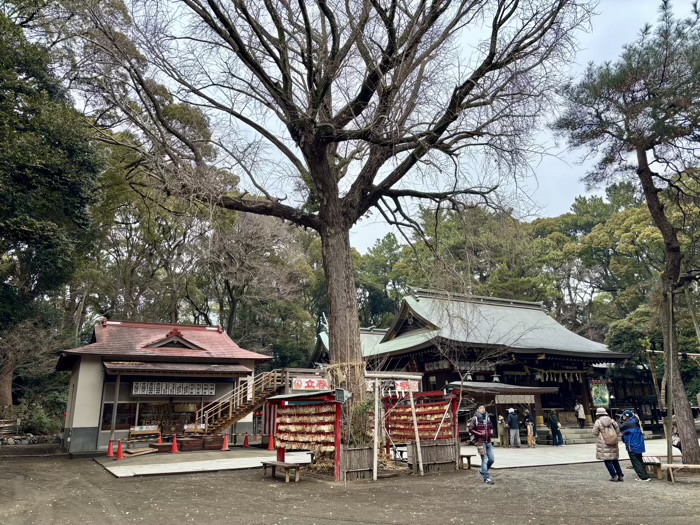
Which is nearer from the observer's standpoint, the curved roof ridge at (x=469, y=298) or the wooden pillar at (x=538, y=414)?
the curved roof ridge at (x=469, y=298)

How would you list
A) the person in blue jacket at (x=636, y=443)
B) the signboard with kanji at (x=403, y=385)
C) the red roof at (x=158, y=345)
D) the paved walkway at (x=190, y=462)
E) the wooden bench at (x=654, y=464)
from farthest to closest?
the red roof at (x=158, y=345) → the signboard with kanji at (x=403, y=385) → the paved walkway at (x=190, y=462) → the wooden bench at (x=654, y=464) → the person in blue jacket at (x=636, y=443)

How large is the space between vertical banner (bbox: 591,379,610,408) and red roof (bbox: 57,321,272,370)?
A: 1594 centimetres

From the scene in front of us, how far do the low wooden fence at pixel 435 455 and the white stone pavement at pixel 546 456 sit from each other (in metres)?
1.26

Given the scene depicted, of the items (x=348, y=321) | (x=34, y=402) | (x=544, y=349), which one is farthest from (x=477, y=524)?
(x=34, y=402)

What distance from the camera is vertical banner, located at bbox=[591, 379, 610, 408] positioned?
2300cm

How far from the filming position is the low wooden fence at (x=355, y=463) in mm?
9305

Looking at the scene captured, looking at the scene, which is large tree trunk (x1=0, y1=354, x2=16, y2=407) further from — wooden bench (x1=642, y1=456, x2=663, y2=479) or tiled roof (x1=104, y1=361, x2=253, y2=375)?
wooden bench (x1=642, y1=456, x2=663, y2=479)

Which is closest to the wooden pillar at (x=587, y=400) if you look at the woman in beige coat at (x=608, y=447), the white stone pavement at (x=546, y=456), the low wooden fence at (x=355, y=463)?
the white stone pavement at (x=546, y=456)

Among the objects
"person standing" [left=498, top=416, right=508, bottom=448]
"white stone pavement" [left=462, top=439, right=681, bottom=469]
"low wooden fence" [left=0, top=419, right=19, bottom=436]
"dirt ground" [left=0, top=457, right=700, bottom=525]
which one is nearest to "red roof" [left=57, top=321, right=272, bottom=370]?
"low wooden fence" [left=0, top=419, right=19, bottom=436]

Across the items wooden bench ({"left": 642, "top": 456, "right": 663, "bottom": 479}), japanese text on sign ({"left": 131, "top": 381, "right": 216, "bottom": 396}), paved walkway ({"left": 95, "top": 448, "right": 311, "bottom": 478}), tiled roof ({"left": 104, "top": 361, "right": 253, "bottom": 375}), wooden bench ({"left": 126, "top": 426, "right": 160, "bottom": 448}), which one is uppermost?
tiled roof ({"left": 104, "top": 361, "right": 253, "bottom": 375})

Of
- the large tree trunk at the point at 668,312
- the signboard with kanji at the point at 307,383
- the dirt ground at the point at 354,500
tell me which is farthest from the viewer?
the signboard with kanji at the point at 307,383

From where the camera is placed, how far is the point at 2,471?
39.8 feet

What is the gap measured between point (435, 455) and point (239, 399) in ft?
35.6

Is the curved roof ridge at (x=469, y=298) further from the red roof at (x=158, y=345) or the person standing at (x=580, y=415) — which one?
the red roof at (x=158, y=345)
